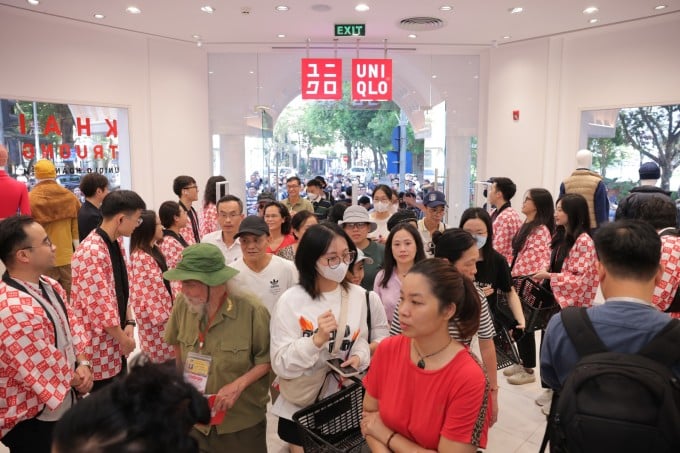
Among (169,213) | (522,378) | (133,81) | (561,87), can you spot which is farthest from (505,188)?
(133,81)

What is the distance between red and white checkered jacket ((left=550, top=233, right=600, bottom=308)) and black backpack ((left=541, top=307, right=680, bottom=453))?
6.69 feet

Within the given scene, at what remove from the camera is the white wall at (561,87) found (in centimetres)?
677

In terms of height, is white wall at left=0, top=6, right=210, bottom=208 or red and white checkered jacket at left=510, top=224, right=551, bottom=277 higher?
white wall at left=0, top=6, right=210, bottom=208

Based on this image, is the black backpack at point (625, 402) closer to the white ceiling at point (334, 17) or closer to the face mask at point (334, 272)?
the face mask at point (334, 272)

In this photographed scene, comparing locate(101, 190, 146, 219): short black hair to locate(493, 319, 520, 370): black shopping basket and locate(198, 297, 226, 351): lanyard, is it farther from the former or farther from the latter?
locate(493, 319, 520, 370): black shopping basket

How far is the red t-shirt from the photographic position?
152 centimetres

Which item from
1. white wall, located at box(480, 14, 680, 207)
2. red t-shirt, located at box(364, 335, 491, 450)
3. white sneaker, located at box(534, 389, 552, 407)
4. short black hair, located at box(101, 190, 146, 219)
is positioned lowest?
white sneaker, located at box(534, 389, 552, 407)

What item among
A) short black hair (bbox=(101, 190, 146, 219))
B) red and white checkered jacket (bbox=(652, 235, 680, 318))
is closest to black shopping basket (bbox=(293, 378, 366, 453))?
short black hair (bbox=(101, 190, 146, 219))

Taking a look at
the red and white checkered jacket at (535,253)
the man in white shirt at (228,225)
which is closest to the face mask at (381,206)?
the red and white checkered jacket at (535,253)

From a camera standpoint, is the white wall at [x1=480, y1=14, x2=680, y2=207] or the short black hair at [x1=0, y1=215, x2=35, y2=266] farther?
the white wall at [x1=480, y1=14, x2=680, y2=207]

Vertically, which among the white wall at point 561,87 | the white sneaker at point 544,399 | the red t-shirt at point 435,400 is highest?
the white wall at point 561,87

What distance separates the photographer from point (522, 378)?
4.20 m

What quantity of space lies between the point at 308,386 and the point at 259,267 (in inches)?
41.6

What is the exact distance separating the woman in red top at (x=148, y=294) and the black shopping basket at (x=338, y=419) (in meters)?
1.47
